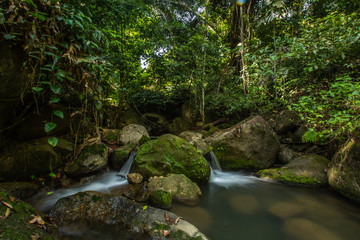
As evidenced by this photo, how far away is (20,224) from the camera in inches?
59.5

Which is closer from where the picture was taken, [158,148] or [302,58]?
[158,148]

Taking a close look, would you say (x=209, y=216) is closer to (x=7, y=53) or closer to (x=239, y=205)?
(x=239, y=205)

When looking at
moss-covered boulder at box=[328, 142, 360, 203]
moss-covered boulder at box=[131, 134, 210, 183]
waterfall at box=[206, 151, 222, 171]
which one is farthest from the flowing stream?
waterfall at box=[206, 151, 222, 171]

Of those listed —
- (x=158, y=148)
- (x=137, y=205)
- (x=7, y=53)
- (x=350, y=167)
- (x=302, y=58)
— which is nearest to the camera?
(x=7, y=53)

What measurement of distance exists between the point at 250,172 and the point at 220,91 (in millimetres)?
3807

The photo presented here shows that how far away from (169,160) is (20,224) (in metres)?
2.50

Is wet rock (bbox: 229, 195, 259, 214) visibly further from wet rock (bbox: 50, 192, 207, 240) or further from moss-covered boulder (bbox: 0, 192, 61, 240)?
moss-covered boulder (bbox: 0, 192, 61, 240)

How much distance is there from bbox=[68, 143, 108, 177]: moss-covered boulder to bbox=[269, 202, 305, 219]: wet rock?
3.57 m

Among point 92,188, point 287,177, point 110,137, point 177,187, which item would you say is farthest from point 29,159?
point 287,177

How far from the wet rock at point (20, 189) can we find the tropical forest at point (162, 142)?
0.06 ft

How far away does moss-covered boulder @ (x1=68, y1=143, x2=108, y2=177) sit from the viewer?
3426 mm

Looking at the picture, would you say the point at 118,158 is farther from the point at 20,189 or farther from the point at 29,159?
the point at 20,189

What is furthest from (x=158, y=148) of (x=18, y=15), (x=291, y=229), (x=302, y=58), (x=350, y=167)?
(x=302, y=58)

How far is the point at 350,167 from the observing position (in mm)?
3084
